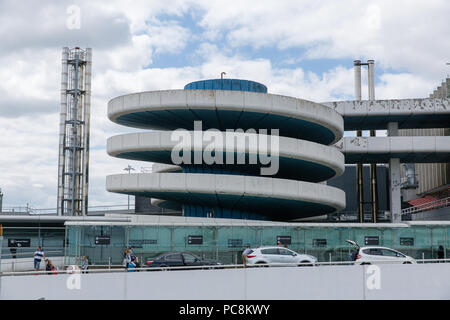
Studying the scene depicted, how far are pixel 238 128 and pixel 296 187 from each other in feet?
27.1

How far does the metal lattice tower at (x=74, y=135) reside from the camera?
61.5m

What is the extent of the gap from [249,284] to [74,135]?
4482 centimetres

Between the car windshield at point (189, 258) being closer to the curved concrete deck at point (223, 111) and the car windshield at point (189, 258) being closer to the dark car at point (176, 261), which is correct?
the dark car at point (176, 261)

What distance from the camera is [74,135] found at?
61.8 meters

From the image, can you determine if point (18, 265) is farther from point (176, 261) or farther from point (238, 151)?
point (238, 151)

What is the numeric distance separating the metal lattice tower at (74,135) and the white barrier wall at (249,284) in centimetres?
4106

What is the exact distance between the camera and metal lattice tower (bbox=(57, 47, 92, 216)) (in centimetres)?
6153

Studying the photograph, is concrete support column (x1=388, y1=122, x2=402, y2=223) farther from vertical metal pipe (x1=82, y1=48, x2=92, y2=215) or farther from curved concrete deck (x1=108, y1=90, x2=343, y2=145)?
vertical metal pipe (x1=82, y1=48, x2=92, y2=215)

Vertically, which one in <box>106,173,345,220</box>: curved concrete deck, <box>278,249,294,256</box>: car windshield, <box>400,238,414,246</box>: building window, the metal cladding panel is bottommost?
<box>278,249,294,256</box>: car windshield

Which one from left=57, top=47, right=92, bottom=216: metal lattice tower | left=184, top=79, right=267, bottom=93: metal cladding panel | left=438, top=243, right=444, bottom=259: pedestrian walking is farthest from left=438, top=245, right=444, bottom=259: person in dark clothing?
left=57, top=47, right=92, bottom=216: metal lattice tower

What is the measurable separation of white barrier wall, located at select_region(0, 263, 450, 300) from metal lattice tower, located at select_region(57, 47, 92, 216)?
41.1 meters
